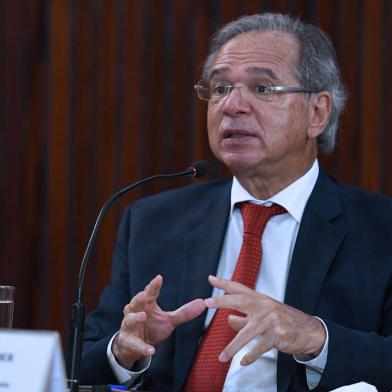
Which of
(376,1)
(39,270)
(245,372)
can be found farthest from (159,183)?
(245,372)

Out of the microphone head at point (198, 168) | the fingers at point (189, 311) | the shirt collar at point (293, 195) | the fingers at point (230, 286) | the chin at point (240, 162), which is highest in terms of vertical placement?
the microphone head at point (198, 168)

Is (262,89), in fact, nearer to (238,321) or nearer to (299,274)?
(299,274)

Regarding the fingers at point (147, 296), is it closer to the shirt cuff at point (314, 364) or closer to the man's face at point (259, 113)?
the shirt cuff at point (314, 364)

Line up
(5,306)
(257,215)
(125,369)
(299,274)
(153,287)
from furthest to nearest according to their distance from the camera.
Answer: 1. (257,215)
2. (299,274)
3. (125,369)
4. (153,287)
5. (5,306)

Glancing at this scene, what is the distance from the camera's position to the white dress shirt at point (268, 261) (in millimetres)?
1999

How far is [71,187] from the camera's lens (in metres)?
3.15

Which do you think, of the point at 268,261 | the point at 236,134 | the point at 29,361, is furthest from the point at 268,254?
the point at 29,361

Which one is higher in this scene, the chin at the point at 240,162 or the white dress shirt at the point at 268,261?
the chin at the point at 240,162

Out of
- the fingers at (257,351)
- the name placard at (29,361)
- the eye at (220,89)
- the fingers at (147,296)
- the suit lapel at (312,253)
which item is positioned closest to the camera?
the name placard at (29,361)

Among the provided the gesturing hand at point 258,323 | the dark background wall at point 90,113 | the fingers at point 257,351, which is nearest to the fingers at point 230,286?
the gesturing hand at point 258,323

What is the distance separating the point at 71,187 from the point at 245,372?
1.35 m

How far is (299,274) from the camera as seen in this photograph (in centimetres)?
211

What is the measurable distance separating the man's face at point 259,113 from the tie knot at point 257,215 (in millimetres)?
93

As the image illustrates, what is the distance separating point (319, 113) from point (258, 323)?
813mm
